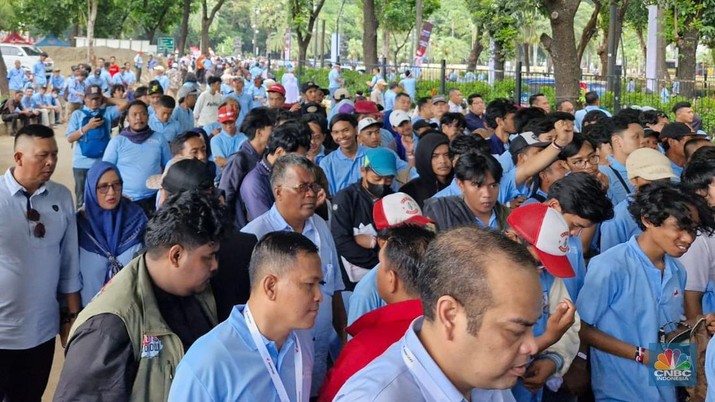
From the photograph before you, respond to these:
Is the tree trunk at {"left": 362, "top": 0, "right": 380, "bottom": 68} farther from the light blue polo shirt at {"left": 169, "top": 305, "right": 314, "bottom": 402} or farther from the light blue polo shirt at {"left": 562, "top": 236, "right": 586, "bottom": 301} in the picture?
the light blue polo shirt at {"left": 169, "top": 305, "right": 314, "bottom": 402}

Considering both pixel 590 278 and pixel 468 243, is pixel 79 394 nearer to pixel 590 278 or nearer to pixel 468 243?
pixel 468 243

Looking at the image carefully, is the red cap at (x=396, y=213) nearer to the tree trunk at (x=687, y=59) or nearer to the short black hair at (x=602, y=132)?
the short black hair at (x=602, y=132)

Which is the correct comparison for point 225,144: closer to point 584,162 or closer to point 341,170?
point 341,170

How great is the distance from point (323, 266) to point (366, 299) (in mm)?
922

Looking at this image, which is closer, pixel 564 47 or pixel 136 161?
pixel 136 161

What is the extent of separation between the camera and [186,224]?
356 centimetres

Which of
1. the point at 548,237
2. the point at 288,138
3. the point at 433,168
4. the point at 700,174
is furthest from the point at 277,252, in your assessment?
the point at 433,168

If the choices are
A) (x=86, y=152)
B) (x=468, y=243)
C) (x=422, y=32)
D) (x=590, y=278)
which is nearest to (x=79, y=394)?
(x=468, y=243)

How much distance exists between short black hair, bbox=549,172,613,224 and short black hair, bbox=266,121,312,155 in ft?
7.46

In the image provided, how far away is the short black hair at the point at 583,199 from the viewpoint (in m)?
4.77

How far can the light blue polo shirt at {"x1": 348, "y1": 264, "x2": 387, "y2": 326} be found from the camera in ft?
13.0

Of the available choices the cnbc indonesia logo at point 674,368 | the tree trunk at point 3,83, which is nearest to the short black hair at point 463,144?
the cnbc indonesia logo at point 674,368

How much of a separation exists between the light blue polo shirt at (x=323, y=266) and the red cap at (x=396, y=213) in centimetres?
37

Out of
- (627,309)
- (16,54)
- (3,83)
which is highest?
(16,54)
